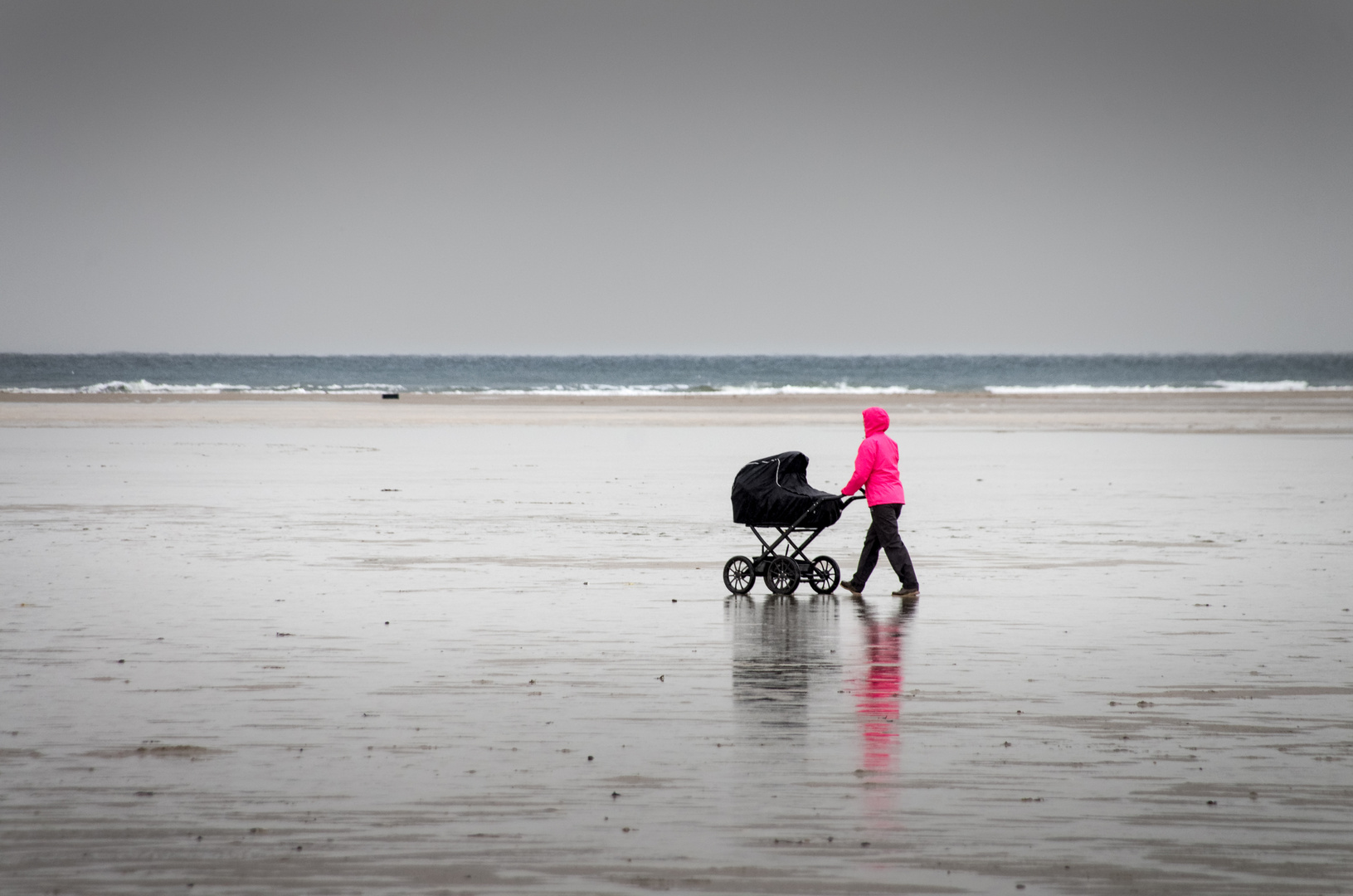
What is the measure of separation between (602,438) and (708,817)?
98.2ft

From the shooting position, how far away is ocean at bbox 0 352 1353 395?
7931cm

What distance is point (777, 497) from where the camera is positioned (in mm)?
12102

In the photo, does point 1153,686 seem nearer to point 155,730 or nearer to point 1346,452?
point 155,730

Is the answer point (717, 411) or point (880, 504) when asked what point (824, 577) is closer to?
point (880, 504)

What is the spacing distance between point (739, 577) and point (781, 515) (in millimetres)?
648

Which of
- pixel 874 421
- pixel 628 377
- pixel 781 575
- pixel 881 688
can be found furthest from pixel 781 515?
pixel 628 377

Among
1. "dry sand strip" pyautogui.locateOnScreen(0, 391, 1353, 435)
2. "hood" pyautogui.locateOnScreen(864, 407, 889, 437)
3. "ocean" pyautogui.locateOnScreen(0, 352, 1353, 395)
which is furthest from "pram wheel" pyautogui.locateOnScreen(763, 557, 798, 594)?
"ocean" pyautogui.locateOnScreen(0, 352, 1353, 395)

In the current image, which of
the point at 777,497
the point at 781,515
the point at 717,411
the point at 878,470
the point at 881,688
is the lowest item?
the point at 717,411

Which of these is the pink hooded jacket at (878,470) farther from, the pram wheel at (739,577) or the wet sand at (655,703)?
the pram wheel at (739,577)

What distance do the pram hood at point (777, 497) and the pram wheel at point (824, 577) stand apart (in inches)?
13.1

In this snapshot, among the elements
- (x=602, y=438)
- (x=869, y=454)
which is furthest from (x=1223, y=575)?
(x=602, y=438)

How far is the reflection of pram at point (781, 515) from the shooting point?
39.5 ft

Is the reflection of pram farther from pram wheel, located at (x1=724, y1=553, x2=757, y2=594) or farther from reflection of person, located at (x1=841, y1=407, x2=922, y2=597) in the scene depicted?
reflection of person, located at (x1=841, y1=407, x2=922, y2=597)

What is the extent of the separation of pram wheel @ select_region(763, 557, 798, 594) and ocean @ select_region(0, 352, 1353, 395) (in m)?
61.8
